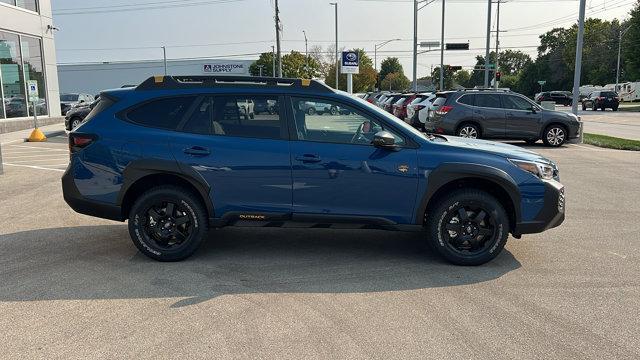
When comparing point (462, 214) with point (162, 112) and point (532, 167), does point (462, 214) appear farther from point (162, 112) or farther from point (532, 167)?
point (162, 112)

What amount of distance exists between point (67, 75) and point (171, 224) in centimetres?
9887

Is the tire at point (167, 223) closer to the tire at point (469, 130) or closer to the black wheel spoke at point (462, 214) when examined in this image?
the black wheel spoke at point (462, 214)

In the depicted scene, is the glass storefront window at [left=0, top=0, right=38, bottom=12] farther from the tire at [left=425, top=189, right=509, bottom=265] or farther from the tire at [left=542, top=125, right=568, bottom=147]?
the tire at [left=425, top=189, right=509, bottom=265]

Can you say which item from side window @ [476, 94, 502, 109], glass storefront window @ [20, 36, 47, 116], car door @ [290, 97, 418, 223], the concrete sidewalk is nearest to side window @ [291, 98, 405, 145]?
car door @ [290, 97, 418, 223]

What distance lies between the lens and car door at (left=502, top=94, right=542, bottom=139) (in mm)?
16062

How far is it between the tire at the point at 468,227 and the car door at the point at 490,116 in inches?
448

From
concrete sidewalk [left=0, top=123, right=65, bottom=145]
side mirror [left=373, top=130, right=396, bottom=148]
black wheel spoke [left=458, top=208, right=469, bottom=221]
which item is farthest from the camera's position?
concrete sidewalk [left=0, top=123, right=65, bottom=145]

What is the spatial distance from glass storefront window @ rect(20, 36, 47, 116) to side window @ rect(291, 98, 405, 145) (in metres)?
21.9

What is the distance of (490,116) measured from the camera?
15922mm

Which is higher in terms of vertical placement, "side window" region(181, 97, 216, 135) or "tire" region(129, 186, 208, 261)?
"side window" region(181, 97, 216, 135)

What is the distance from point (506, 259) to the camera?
548cm

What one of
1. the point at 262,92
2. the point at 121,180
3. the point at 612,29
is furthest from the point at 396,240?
the point at 612,29

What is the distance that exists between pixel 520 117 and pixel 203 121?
13178 millimetres

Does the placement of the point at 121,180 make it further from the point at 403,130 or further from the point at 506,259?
the point at 506,259
